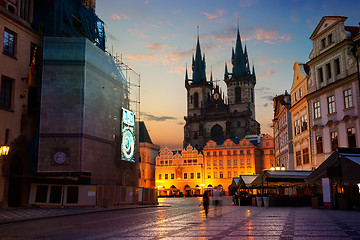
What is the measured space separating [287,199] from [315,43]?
14.8m

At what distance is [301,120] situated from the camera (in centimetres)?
4081

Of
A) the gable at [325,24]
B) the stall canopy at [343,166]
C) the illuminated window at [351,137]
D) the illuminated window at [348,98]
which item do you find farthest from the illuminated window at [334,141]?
the gable at [325,24]

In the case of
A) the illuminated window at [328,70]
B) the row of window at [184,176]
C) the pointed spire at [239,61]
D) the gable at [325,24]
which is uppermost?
the pointed spire at [239,61]

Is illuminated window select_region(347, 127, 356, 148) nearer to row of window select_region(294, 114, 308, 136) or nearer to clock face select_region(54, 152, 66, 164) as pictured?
row of window select_region(294, 114, 308, 136)

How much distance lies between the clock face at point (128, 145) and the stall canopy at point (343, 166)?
21.6 meters

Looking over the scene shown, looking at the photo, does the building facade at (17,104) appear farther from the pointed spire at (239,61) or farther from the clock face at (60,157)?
the pointed spire at (239,61)

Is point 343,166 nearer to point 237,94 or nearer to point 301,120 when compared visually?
A: point 301,120

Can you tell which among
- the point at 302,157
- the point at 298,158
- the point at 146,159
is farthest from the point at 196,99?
the point at 302,157

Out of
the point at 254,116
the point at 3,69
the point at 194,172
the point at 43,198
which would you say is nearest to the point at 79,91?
the point at 3,69

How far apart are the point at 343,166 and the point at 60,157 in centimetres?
2209

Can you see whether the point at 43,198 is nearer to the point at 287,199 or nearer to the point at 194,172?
the point at 287,199

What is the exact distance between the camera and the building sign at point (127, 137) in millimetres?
40938

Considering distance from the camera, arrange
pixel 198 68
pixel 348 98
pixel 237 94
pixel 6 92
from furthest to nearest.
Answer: pixel 198 68, pixel 237 94, pixel 348 98, pixel 6 92

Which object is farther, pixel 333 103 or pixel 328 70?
pixel 328 70
